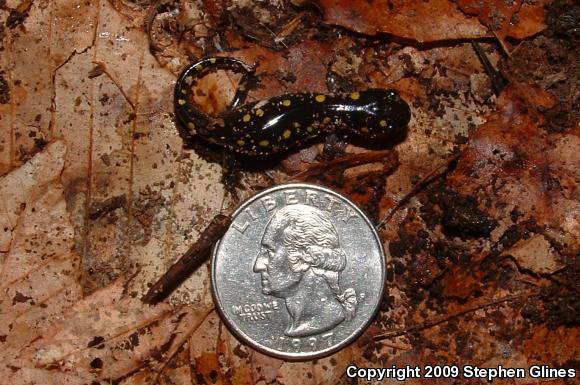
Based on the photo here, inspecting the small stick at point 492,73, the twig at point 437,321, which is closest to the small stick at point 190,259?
the twig at point 437,321

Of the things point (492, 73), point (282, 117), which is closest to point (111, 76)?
point (282, 117)

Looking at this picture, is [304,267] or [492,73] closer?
[304,267]

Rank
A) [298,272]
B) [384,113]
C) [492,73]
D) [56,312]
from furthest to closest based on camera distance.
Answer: [492,73]
[384,113]
[298,272]
[56,312]

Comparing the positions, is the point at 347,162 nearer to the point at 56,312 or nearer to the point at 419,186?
the point at 419,186

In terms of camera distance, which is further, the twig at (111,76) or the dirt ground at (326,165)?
the twig at (111,76)

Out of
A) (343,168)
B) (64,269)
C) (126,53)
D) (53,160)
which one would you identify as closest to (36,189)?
(53,160)

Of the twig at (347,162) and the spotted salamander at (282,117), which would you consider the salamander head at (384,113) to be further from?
the twig at (347,162)
